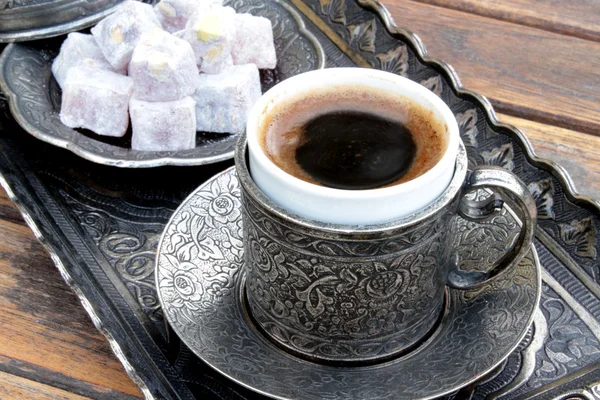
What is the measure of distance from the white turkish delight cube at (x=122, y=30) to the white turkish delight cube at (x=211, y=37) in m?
0.05

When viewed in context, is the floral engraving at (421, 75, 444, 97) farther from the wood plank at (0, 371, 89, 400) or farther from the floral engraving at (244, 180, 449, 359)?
the wood plank at (0, 371, 89, 400)

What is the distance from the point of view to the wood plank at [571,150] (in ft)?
3.42

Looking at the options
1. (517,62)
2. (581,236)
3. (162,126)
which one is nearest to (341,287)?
(581,236)

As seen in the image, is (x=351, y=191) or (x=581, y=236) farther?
(x=581, y=236)

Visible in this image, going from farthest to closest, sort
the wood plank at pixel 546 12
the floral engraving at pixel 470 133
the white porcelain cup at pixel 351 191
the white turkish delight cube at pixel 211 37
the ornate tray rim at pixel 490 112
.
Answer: the wood plank at pixel 546 12 < the white turkish delight cube at pixel 211 37 < the floral engraving at pixel 470 133 < the ornate tray rim at pixel 490 112 < the white porcelain cup at pixel 351 191

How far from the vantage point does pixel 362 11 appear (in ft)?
3.84

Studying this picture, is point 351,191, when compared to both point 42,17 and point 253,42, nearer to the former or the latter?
point 253,42

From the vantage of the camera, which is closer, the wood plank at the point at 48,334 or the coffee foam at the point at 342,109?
the coffee foam at the point at 342,109

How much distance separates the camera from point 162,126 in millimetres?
1041

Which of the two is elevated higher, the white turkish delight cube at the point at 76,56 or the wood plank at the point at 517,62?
the white turkish delight cube at the point at 76,56

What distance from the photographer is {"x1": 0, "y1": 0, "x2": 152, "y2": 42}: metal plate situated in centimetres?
112

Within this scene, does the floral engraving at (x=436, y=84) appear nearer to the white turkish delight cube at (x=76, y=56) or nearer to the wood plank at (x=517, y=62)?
the wood plank at (x=517, y=62)

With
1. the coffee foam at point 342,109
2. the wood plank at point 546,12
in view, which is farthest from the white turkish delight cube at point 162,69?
the wood plank at point 546,12

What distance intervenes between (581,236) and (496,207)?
0.72ft
